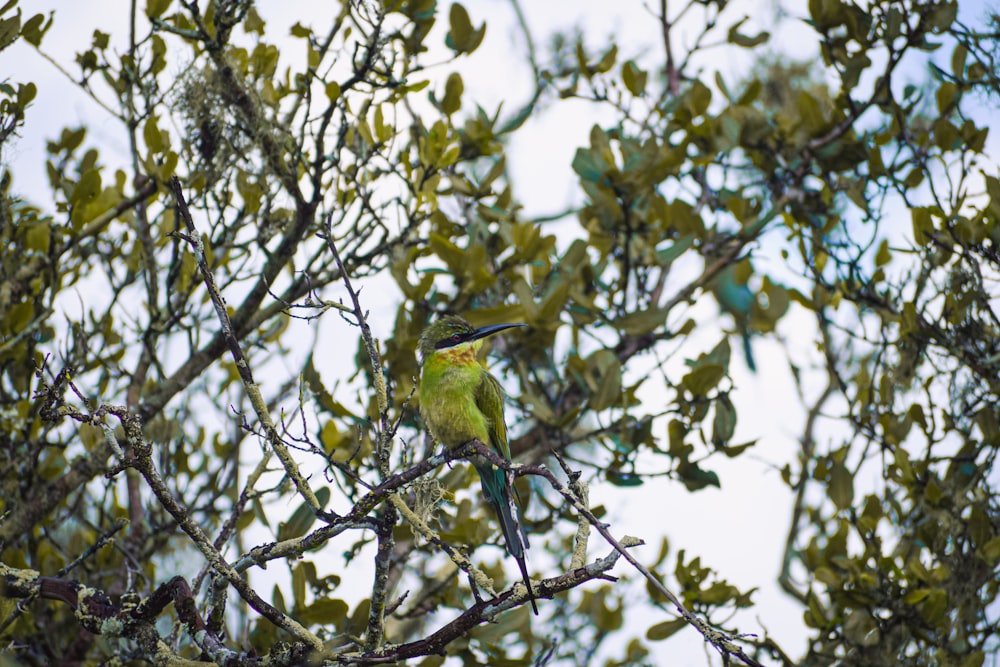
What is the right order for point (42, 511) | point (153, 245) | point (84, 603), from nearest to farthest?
point (84, 603)
point (42, 511)
point (153, 245)

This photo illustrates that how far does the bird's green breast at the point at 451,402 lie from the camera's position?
3332mm

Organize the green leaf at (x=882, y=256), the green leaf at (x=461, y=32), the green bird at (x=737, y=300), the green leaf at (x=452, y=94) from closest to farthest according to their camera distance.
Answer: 1. the green leaf at (x=461, y=32)
2. the green leaf at (x=452, y=94)
3. the green leaf at (x=882, y=256)
4. the green bird at (x=737, y=300)

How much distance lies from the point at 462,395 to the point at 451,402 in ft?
0.17

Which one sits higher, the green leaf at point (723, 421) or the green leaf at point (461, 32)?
the green leaf at point (461, 32)

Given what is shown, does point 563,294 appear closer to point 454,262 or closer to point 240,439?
point 454,262

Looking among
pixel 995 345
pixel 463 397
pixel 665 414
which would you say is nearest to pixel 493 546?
pixel 463 397

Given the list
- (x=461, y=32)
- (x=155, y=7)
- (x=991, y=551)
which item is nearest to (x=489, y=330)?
(x=461, y=32)

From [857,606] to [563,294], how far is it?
5.30ft

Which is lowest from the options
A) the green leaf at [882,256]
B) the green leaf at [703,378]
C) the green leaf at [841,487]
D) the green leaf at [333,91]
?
the green leaf at [841,487]

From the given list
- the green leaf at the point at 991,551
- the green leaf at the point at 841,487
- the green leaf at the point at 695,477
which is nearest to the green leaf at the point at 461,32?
the green leaf at the point at 695,477

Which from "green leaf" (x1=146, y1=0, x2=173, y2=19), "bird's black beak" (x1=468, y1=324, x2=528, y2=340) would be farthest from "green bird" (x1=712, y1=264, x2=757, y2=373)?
"green leaf" (x1=146, y1=0, x2=173, y2=19)

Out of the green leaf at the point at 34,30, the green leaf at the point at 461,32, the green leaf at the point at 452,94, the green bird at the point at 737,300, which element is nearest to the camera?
the green leaf at the point at 34,30

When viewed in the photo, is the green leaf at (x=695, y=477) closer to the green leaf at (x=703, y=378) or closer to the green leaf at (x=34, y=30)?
the green leaf at (x=703, y=378)

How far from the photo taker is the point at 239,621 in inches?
163
